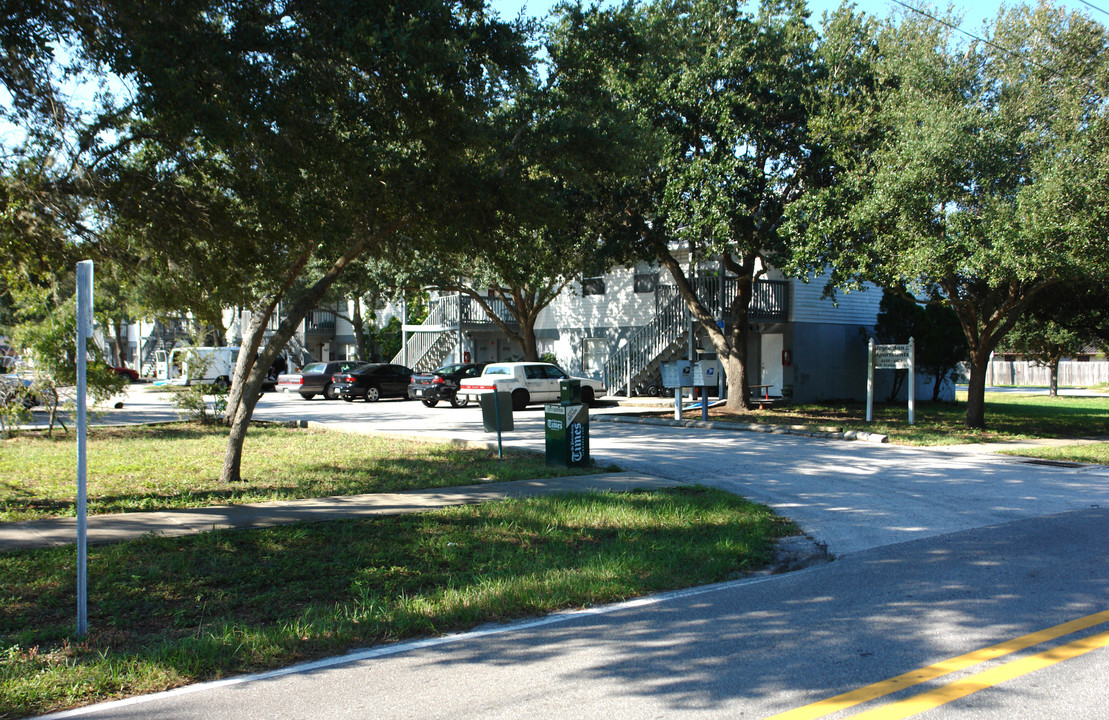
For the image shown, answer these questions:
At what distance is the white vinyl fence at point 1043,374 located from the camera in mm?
57781

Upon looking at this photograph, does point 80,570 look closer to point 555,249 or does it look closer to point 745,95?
point 555,249

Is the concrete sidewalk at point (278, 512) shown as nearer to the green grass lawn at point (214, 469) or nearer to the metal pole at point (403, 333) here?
the green grass lawn at point (214, 469)

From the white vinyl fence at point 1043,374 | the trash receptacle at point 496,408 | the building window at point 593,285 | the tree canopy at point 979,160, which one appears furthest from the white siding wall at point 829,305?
the white vinyl fence at point 1043,374

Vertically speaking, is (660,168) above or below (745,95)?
below

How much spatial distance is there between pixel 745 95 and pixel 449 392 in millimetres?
14566

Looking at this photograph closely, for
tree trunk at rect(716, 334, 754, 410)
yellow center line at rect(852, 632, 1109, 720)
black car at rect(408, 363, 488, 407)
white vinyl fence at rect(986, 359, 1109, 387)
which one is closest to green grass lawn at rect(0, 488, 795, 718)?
yellow center line at rect(852, 632, 1109, 720)

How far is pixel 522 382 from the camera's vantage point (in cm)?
2714

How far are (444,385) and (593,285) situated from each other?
348 inches

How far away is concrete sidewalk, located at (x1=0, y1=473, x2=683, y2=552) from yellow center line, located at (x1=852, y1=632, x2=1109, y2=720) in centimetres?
633

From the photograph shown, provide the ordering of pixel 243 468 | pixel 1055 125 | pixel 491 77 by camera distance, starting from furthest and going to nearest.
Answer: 1. pixel 1055 125
2. pixel 243 468
3. pixel 491 77

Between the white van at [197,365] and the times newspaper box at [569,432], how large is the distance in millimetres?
11378

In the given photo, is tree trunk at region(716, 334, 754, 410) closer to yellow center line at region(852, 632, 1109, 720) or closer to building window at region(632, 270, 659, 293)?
building window at region(632, 270, 659, 293)

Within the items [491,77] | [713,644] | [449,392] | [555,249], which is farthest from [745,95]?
[713,644]

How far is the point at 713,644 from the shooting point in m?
5.21
